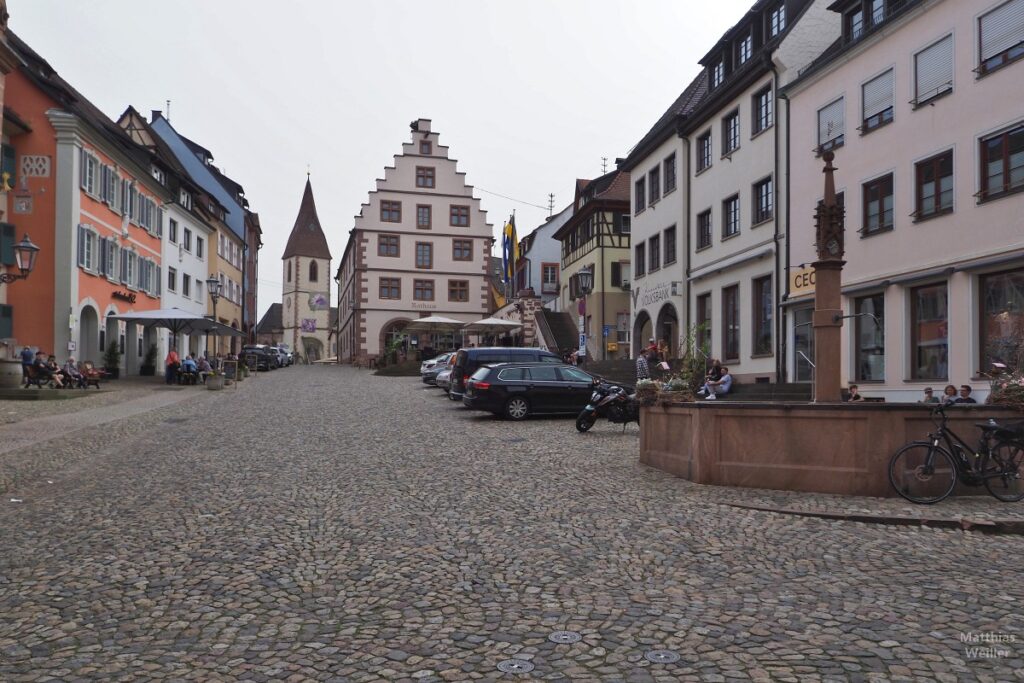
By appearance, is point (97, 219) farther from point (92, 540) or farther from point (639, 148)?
point (92, 540)

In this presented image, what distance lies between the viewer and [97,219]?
109 ft

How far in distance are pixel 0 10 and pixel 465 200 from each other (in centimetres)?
4944

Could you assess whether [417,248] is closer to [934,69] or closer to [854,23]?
[854,23]

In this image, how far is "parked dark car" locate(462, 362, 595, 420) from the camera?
2012 cm

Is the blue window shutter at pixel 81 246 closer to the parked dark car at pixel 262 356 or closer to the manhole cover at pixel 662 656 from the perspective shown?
the parked dark car at pixel 262 356

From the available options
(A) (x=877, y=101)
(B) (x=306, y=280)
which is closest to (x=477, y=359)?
(A) (x=877, y=101)

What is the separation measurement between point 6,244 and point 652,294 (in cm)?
2278

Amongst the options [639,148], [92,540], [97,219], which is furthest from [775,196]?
[97,219]

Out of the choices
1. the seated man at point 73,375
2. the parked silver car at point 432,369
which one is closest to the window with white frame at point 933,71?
the parked silver car at point 432,369

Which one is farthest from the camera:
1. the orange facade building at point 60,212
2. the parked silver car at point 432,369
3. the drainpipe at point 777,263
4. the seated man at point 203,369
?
the seated man at point 203,369

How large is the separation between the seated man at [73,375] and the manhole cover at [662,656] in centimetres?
2680

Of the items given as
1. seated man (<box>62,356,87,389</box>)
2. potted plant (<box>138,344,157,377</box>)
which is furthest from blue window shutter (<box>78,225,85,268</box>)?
potted plant (<box>138,344,157,377</box>)

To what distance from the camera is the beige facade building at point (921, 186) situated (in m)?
16.9

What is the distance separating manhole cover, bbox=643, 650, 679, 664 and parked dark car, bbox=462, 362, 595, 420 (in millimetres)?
15571
